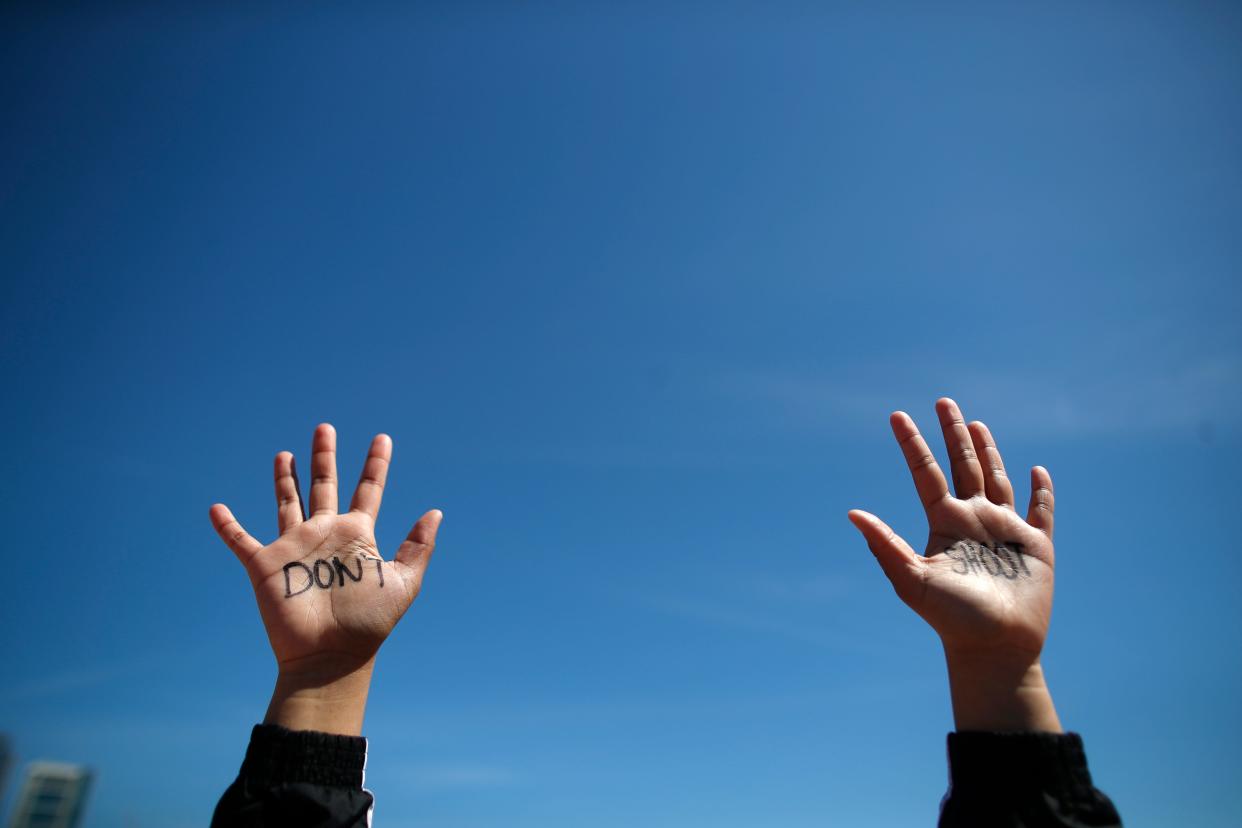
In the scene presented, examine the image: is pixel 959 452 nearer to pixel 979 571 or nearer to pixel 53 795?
pixel 979 571

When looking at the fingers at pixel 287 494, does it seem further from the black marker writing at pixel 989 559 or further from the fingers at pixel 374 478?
the black marker writing at pixel 989 559

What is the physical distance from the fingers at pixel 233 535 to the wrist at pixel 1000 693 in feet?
14.1

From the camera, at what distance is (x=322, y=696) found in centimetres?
396

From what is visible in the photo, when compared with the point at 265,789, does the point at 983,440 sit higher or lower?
higher

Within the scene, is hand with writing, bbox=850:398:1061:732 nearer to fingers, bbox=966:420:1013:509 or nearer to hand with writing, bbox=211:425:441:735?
fingers, bbox=966:420:1013:509

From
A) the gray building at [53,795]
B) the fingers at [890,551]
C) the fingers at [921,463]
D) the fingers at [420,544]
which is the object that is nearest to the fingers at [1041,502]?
the fingers at [921,463]

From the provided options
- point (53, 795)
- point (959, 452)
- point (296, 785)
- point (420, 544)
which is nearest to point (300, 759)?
point (296, 785)

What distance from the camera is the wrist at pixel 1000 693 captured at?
143 inches

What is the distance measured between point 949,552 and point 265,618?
4.15 meters

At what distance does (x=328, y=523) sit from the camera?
4820mm

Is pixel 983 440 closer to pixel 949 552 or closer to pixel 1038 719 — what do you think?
pixel 949 552

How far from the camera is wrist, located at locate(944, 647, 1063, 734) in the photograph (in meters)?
3.64

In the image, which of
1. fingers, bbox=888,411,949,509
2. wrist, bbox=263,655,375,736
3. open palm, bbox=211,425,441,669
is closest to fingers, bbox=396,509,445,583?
open palm, bbox=211,425,441,669

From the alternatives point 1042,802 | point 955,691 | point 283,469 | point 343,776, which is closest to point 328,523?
point 283,469
